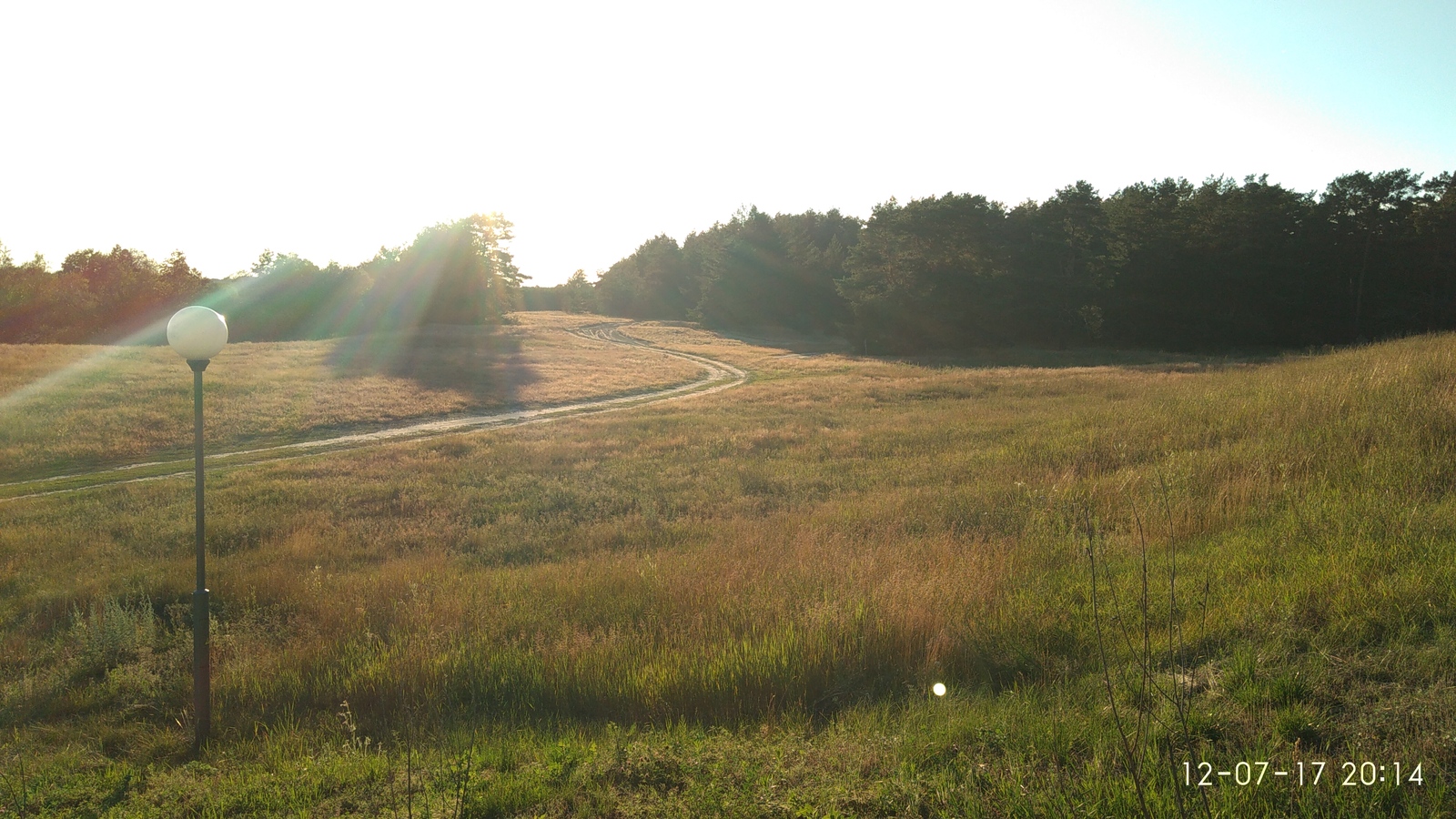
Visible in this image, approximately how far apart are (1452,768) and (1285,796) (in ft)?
2.33

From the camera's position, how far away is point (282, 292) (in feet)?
219

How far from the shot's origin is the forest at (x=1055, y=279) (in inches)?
2096

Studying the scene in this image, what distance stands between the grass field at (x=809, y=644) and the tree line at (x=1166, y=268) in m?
45.9

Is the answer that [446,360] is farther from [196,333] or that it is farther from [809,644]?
[809,644]

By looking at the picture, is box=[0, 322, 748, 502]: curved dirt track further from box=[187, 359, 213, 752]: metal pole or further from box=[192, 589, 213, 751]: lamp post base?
box=[192, 589, 213, 751]: lamp post base

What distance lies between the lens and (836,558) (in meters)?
8.17

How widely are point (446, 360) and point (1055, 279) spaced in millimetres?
43505

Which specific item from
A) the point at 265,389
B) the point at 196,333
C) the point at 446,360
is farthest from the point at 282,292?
the point at 196,333

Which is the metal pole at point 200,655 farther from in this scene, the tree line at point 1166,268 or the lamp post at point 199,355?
the tree line at point 1166,268

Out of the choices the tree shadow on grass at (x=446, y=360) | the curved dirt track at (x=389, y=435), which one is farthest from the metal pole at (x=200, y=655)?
the tree shadow on grass at (x=446, y=360)

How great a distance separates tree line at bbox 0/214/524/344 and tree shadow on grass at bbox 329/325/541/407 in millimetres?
7061

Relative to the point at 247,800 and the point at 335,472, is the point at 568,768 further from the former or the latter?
the point at 335,472

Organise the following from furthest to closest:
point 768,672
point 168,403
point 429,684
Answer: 1. point 168,403
2. point 429,684
3. point 768,672

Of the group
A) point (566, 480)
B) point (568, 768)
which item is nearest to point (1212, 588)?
point (568, 768)
